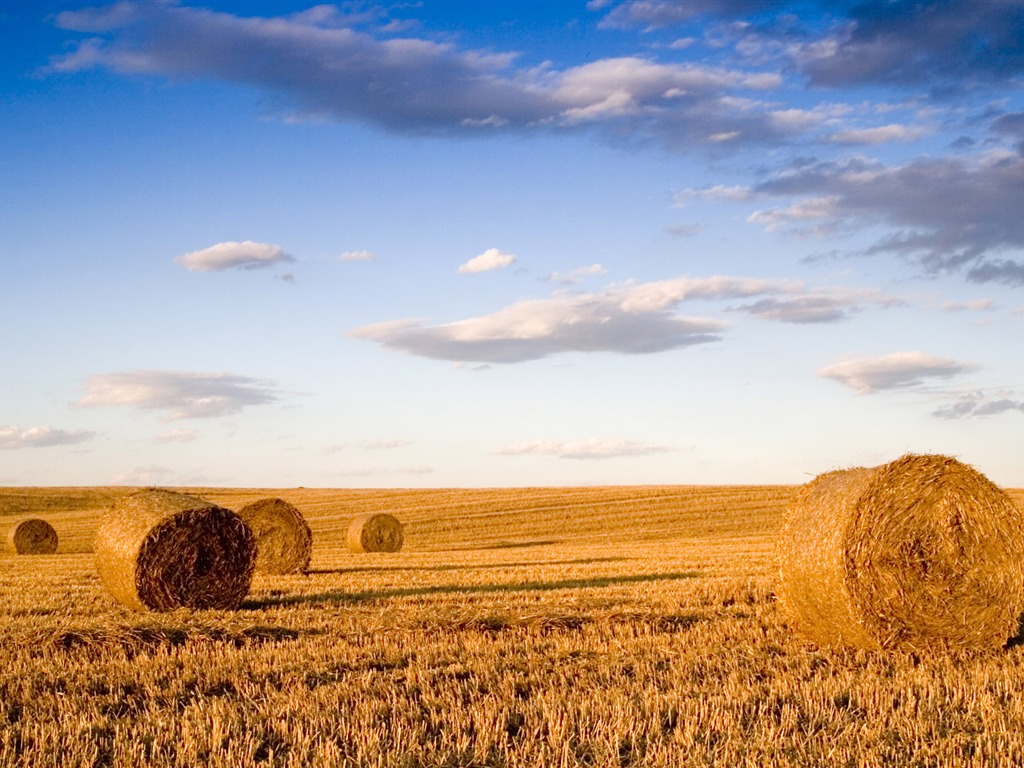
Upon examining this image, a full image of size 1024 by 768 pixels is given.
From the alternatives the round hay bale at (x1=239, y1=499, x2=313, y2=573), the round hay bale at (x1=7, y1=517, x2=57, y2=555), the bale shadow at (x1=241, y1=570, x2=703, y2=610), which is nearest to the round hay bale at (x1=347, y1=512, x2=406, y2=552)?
the round hay bale at (x1=239, y1=499, x2=313, y2=573)

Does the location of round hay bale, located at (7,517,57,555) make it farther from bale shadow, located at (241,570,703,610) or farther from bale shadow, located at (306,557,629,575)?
bale shadow, located at (241,570,703,610)

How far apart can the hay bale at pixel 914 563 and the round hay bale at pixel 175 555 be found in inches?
302

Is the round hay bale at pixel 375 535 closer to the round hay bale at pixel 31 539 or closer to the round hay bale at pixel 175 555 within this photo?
the round hay bale at pixel 31 539

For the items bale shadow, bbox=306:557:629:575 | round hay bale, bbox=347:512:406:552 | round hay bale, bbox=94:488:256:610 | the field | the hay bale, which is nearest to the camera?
the field

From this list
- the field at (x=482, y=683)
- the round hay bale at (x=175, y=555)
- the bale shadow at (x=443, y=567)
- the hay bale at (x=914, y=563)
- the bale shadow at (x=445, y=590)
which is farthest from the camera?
the bale shadow at (x=443, y=567)

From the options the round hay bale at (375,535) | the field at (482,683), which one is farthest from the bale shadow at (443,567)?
the round hay bale at (375,535)

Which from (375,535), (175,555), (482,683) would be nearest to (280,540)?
(175,555)

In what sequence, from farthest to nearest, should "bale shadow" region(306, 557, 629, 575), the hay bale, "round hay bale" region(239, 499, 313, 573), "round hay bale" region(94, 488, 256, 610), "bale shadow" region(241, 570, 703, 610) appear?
"round hay bale" region(239, 499, 313, 573), "bale shadow" region(306, 557, 629, 575), "bale shadow" region(241, 570, 703, 610), "round hay bale" region(94, 488, 256, 610), the hay bale

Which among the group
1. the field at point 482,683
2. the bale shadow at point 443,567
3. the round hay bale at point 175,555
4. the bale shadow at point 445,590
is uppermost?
the round hay bale at point 175,555

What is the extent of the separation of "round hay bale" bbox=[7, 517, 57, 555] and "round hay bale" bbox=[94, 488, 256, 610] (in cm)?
1701

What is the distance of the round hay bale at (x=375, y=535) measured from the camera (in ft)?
88.2

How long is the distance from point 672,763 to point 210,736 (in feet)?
9.17

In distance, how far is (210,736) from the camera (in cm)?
610

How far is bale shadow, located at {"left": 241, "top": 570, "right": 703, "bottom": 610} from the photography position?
44.5ft
